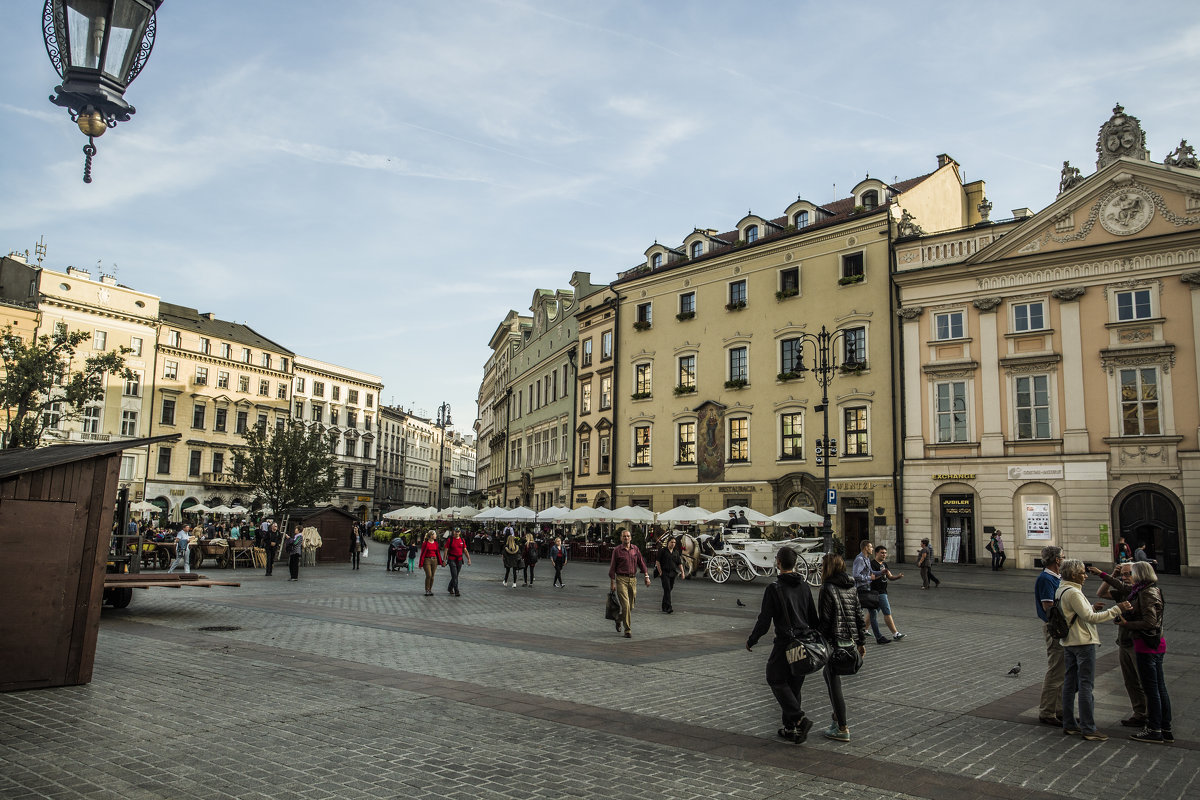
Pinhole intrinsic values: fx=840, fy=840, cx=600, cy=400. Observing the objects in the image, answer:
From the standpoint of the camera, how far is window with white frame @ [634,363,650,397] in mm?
47000

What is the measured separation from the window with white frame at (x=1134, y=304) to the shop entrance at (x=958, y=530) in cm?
881

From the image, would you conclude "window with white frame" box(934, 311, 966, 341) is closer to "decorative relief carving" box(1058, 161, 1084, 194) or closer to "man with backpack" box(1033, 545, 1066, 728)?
"decorative relief carving" box(1058, 161, 1084, 194)

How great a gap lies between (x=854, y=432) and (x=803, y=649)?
32.0 m

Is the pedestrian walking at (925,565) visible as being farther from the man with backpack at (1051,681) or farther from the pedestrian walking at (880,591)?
the man with backpack at (1051,681)

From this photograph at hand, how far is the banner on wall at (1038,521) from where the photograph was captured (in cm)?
3195

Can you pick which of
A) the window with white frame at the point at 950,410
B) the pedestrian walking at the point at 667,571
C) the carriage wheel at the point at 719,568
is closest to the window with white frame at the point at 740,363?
the window with white frame at the point at 950,410

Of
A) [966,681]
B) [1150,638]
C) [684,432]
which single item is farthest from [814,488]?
[1150,638]

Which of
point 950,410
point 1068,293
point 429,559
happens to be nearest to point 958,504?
point 950,410

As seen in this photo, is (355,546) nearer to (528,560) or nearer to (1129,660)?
(528,560)

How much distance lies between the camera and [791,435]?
39.6 metres

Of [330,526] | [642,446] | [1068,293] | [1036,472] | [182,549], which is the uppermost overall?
[1068,293]

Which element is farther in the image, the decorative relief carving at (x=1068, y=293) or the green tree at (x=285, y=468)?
the green tree at (x=285, y=468)

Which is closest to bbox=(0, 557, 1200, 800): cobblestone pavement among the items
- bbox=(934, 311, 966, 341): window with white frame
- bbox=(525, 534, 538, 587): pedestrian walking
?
bbox=(525, 534, 538, 587): pedestrian walking

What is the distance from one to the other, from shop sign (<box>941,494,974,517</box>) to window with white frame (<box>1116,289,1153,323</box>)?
28.9ft
